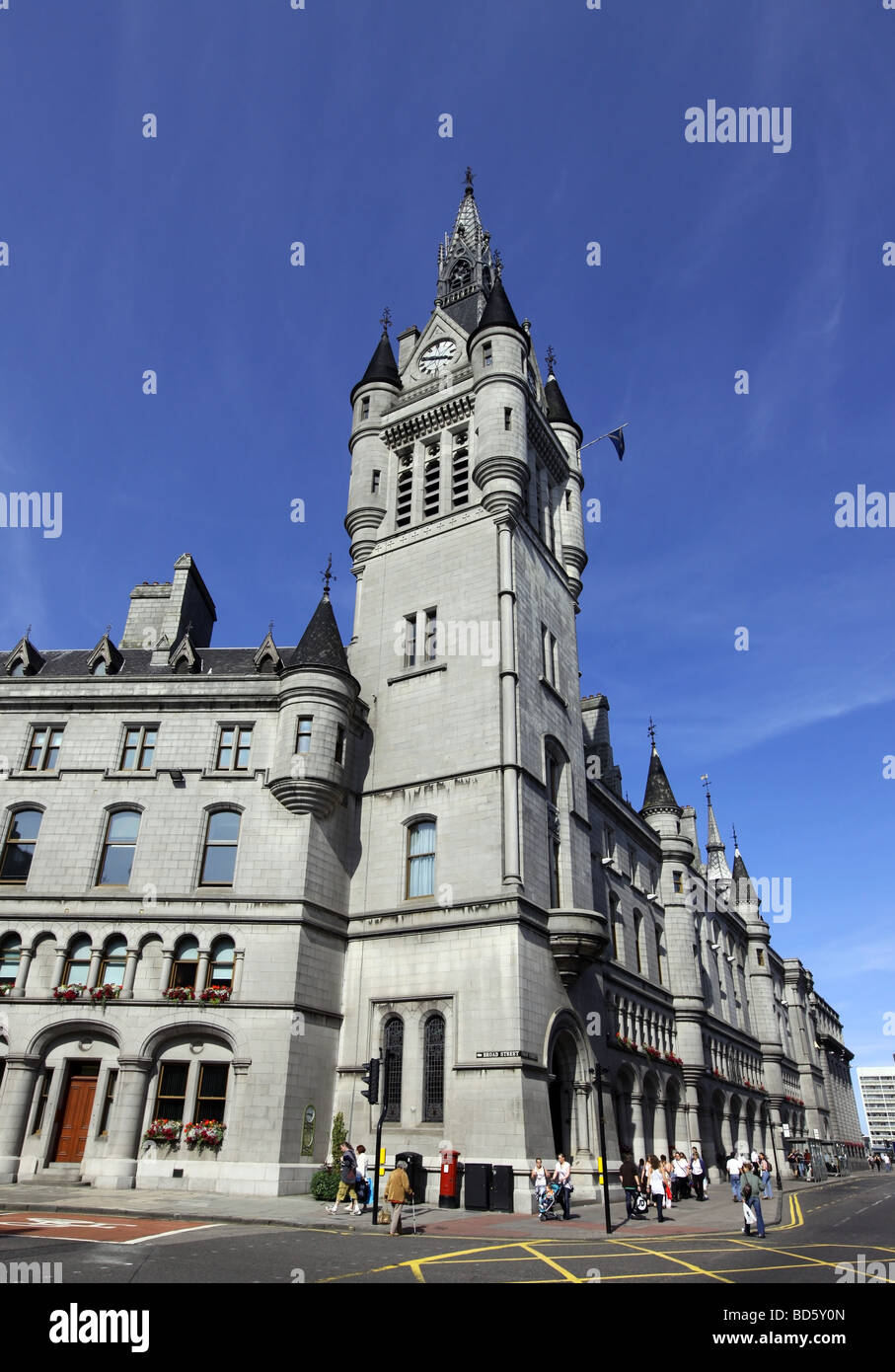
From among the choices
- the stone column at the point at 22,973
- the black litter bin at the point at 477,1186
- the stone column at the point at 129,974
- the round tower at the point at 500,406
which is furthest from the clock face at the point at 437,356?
the black litter bin at the point at 477,1186

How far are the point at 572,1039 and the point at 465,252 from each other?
42.7 m

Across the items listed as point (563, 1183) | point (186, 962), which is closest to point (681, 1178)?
point (563, 1183)

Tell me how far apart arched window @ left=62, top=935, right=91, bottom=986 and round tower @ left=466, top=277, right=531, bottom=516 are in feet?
71.7

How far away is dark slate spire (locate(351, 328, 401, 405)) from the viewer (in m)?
43.8

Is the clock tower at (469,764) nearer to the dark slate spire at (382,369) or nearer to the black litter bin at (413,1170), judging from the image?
the dark slate spire at (382,369)

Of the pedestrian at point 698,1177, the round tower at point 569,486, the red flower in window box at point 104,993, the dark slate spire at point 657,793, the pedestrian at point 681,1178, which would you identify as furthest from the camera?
the dark slate spire at point 657,793

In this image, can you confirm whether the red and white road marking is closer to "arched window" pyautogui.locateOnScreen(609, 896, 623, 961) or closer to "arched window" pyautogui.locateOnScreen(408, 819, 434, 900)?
"arched window" pyautogui.locateOnScreen(408, 819, 434, 900)

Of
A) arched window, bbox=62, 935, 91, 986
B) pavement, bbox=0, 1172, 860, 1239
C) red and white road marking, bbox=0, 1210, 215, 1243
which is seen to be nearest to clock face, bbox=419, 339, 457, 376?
arched window, bbox=62, 935, 91, 986

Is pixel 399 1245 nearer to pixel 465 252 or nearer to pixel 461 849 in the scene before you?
pixel 461 849

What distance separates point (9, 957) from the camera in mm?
28469

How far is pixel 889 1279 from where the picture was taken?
1349cm

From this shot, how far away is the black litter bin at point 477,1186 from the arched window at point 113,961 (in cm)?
1225

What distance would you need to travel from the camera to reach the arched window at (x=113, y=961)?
91.7 ft

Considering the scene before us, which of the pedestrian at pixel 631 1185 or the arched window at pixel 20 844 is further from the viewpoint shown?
the arched window at pixel 20 844
